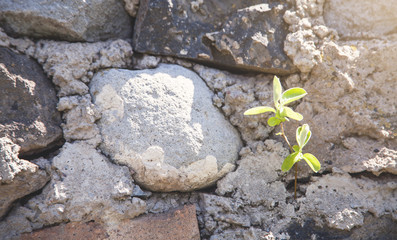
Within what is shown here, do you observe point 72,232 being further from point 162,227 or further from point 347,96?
point 347,96

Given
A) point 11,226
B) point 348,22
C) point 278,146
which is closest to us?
point 11,226

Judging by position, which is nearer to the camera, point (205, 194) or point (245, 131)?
point (205, 194)

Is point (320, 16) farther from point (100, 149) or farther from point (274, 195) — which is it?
point (100, 149)

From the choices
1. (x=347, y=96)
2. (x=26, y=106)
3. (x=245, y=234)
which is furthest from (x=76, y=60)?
(x=347, y=96)

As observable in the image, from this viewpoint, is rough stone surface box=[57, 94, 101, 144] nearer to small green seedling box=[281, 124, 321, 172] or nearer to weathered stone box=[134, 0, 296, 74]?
weathered stone box=[134, 0, 296, 74]

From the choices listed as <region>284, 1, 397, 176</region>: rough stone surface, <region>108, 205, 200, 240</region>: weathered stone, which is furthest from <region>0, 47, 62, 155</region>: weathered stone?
<region>284, 1, 397, 176</region>: rough stone surface

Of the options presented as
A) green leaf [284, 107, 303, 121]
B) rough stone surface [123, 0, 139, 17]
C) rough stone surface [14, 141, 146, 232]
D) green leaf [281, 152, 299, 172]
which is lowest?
rough stone surface [14, 141, 146, 232]

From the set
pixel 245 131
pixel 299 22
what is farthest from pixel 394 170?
pixel 299 22
